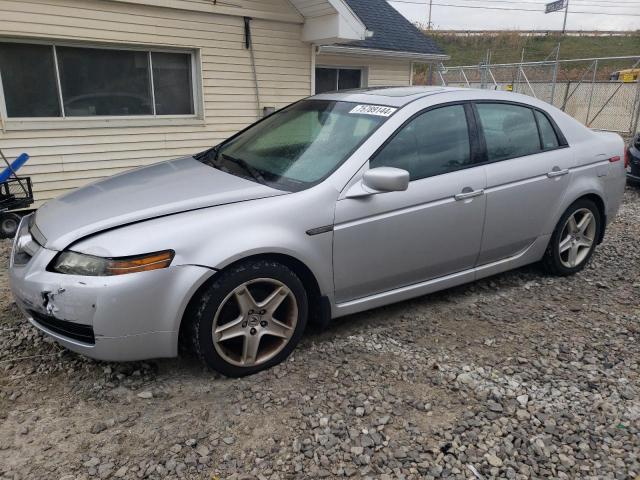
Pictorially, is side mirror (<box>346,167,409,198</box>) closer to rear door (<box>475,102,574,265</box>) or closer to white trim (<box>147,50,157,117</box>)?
rear door (<box>475,102,574,265</box>)

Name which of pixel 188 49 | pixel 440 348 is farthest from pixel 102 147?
pixel 440 348

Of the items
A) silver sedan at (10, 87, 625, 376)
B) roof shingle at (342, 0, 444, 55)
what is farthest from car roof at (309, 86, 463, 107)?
roof shingle at (342, 0, 444, 55)

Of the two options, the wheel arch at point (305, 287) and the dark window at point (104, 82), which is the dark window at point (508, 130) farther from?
the dark window at point (104, 82)

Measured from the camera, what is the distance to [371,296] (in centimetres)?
339

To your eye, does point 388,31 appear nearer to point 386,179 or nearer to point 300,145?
point 300,145

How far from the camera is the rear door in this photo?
3.78 meters

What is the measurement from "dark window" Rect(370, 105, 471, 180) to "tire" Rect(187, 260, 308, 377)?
969 mm

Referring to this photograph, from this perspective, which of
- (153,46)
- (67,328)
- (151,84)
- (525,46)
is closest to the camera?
(67,328)

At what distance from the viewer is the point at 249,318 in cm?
289

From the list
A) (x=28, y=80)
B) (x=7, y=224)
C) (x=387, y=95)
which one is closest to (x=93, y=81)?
(x=28, y=80)

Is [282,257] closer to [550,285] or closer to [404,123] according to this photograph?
[404,123]

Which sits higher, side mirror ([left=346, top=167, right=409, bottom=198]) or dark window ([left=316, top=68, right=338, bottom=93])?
dark window ([left=316, top=68, right=338, bottom=93])

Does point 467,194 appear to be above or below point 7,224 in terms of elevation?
above

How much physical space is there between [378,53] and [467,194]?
279 inches
